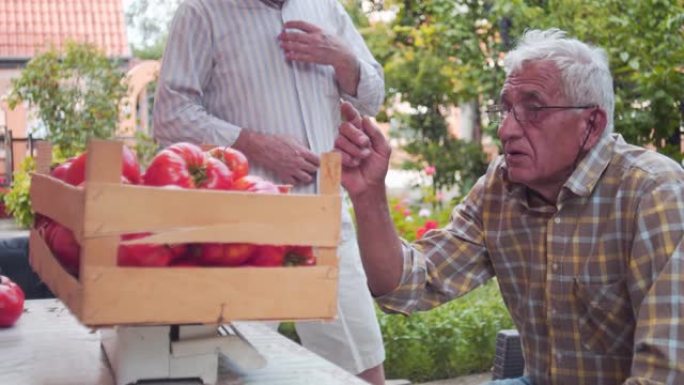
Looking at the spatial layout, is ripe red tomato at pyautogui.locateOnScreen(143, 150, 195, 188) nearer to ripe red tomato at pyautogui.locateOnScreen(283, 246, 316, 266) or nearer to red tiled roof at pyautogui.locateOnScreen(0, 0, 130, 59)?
ripe red tomato at pyautogui.locateOnScreen(283, 246, 316, 266)

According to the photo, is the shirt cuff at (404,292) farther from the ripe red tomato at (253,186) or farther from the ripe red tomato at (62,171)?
the ripe red tomato at (62,171)

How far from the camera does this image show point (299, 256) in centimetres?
177

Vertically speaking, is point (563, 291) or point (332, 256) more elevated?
point (332, 256)

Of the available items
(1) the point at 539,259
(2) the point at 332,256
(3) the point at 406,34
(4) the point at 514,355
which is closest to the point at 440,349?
(4) the point at 514,355

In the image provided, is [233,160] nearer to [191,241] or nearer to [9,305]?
[191,241]

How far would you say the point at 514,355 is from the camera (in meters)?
2.76

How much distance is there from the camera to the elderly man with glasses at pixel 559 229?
218 cm

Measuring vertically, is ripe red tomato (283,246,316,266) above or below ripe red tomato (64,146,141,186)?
below

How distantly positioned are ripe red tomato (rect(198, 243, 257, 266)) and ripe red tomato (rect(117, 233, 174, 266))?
0.22ft

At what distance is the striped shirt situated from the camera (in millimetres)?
3041

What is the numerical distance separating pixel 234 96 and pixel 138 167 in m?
1.37

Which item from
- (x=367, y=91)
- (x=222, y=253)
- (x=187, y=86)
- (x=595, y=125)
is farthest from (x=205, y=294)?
(x=367, y=91)

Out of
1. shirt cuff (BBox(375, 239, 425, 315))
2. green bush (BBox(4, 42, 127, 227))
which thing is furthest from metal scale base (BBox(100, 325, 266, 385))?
green bush (BBox(4, 42, 127, 227))

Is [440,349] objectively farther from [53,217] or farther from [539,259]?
[53,217]
